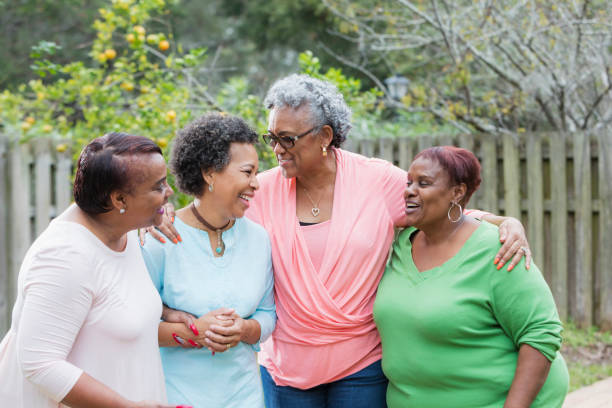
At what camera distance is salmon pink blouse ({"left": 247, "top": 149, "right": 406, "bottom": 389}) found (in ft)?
9.04

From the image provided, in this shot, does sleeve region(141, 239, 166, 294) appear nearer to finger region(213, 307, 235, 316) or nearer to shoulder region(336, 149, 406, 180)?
finger region(213, 307, 235, 316)

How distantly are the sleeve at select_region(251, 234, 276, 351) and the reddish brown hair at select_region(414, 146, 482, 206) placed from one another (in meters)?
0.80

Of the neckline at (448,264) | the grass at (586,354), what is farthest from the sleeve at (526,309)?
the grass at (586,354)

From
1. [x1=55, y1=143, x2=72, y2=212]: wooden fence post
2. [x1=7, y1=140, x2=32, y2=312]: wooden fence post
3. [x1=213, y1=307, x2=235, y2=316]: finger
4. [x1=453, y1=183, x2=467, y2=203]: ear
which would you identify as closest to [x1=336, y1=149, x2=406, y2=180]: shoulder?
[x1=453, y1=183, x2=467, y2=203]: ear

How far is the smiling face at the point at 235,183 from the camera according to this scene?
258 centimetres

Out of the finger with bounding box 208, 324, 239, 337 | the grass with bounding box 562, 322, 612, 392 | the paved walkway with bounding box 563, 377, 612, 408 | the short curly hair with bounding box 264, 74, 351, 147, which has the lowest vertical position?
the grass with bounding box 562, 322, 612, 392

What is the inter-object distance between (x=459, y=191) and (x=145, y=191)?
50.6 inches

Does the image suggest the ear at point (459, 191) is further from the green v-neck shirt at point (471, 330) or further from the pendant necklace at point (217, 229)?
the pendant necklace at point (217, 229)

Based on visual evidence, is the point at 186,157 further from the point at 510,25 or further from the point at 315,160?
the point at 510,25

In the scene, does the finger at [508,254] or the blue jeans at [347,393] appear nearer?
the finger at [508,254]

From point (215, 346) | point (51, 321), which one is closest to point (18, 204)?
point (215, 346)

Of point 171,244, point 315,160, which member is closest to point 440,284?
point 315,160

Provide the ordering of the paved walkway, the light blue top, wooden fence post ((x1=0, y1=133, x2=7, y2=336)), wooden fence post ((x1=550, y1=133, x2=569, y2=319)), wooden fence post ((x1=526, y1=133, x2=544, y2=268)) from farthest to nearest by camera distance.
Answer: wooden fence post ((x1=526, y1=133, x2=544, y2=268))
wooden fence post ((x1=550, y1=133, x2=569, y2=319))
wooden fence post ((x1=0, y1=133, x2=7, y2=336))
the paved walkway
the light blue top

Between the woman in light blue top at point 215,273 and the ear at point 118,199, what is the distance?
43cm
